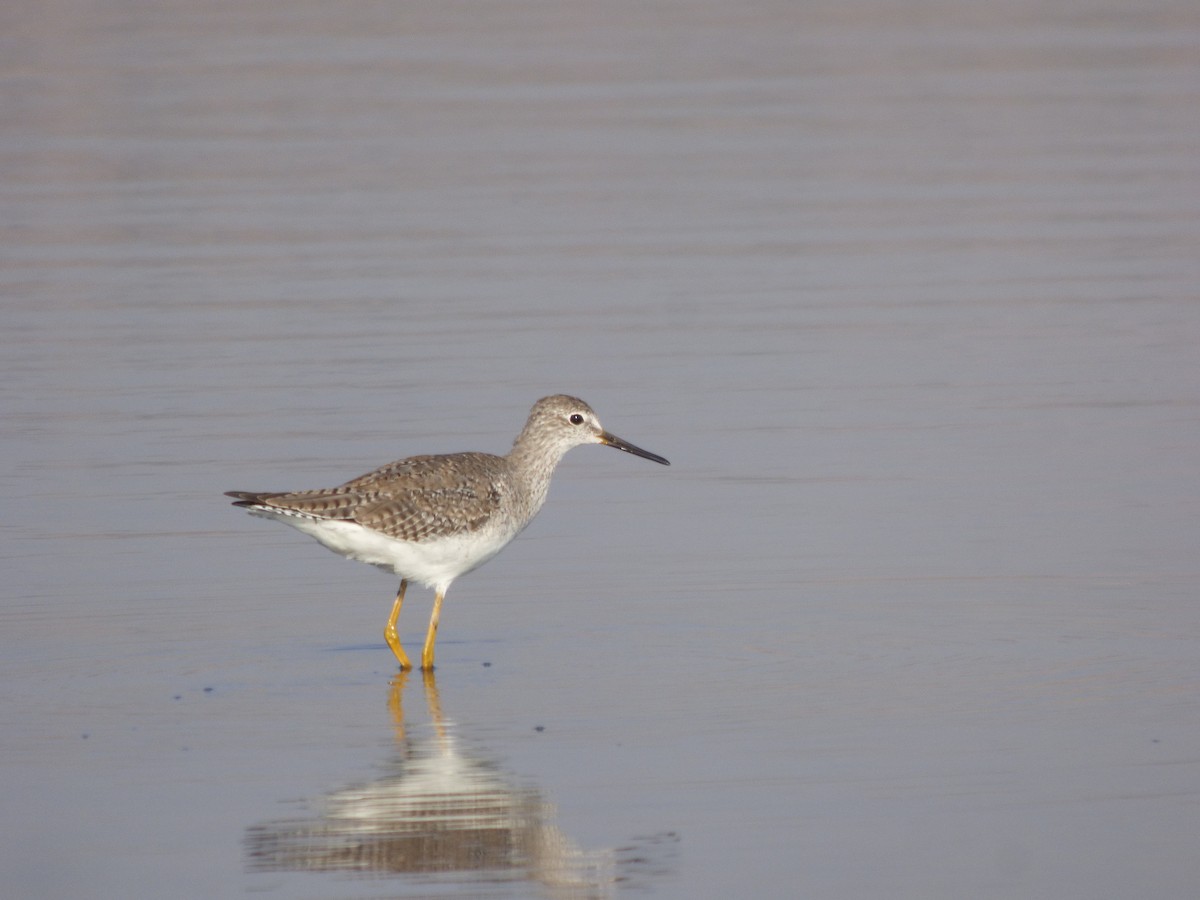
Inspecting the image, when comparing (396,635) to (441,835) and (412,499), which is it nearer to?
(412,499)

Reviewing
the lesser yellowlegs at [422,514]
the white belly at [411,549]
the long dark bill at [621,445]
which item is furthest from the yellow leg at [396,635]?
the long dark bill at [621,445]

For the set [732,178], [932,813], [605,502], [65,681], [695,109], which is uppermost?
[695,109]

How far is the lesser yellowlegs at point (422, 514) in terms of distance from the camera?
932 cm

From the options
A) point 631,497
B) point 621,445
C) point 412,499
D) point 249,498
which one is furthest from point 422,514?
point 631,497

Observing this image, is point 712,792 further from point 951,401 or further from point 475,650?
point 951,401

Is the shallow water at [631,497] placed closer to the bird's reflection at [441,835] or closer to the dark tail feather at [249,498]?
the bird's reflection at [441,835]

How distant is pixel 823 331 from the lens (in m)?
14.9

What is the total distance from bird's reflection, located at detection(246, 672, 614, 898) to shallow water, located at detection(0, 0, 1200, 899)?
0.02m

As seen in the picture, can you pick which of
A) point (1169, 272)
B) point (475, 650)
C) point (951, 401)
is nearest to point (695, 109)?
point (1169, 272)

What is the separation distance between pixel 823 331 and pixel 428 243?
4723 millimetres

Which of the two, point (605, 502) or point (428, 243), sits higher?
point (428, 243)

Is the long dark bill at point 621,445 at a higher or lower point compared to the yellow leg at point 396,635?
higher

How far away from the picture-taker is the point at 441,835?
23.0 feet

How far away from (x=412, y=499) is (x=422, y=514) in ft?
0.37
